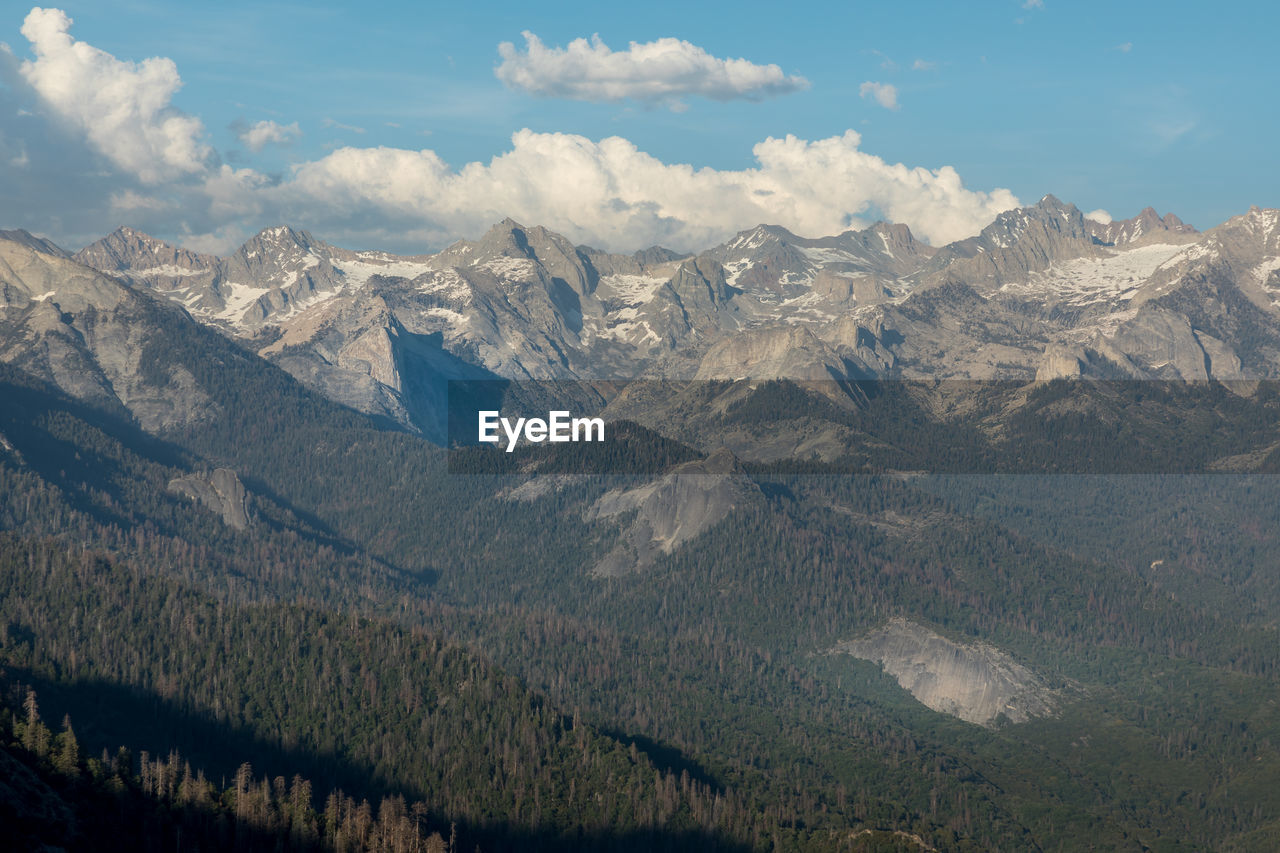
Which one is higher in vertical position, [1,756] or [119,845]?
[1,756]

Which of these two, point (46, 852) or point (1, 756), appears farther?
point (1, 756)

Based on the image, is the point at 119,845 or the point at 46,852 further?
the point at 119,845
